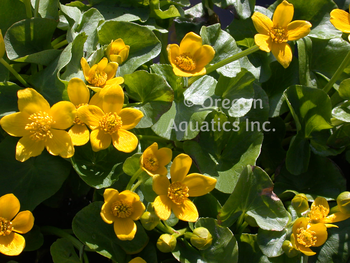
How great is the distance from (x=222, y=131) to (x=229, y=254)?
32cm

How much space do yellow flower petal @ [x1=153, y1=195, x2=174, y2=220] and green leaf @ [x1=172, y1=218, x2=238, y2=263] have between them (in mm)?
132

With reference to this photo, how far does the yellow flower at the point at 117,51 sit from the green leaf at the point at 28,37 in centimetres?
14

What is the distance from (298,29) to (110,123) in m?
0.49

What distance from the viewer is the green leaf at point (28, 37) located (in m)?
0.77

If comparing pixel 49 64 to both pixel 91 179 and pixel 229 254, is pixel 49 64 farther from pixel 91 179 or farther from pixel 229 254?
pixel 229 254

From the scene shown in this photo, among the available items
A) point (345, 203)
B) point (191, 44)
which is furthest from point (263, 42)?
point (345, 203)

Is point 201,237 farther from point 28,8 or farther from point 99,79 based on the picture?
point 28,8

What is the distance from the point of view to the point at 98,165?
79cm

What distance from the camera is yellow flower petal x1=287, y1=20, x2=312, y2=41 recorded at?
2.51 feet

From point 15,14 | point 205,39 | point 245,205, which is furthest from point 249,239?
point 15,14

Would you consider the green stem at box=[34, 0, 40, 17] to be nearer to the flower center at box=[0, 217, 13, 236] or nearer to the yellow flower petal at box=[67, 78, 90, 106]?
the yellow flower petal at box=[67, 78, 90, 106]

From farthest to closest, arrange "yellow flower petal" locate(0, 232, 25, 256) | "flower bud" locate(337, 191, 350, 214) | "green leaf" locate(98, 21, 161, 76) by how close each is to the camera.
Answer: "green leaf" locate(98, 21, 161, 76), "flower bud" locate(337, 191, 350, 214), "yellow flower petal" locate(0, 232, 25, 256)

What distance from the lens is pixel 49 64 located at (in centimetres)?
81

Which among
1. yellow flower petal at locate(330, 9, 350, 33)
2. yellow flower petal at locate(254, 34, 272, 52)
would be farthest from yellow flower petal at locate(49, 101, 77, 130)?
yellow flower petal at locate(330, 9, 350, 33)
